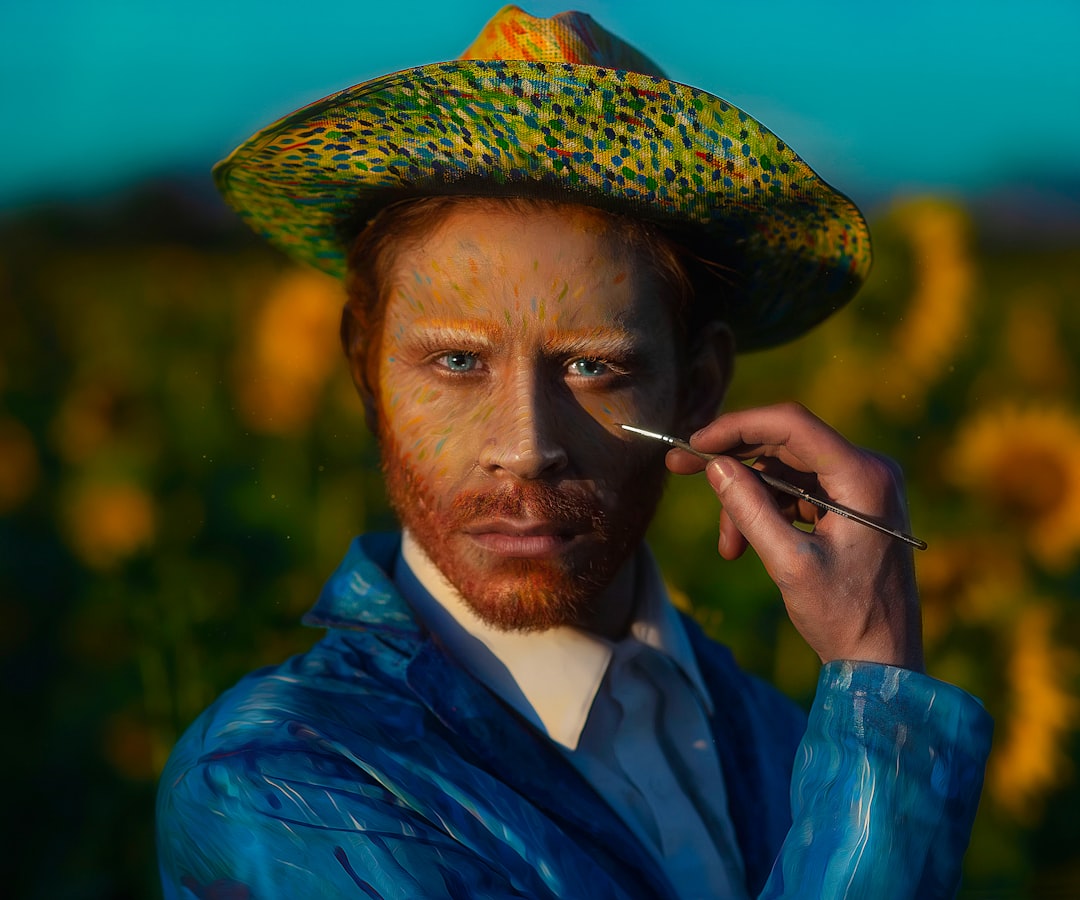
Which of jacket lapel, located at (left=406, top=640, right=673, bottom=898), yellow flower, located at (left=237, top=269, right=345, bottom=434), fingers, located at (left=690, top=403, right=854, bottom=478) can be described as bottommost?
yellow flower, located at (left=237, top=269, right=345, bottom=434)

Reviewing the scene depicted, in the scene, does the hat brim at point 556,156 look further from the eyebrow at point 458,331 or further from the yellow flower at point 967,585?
the yellow flower at point 967,585

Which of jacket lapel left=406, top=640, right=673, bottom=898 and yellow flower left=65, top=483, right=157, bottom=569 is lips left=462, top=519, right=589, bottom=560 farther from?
yellow flower left=65, top=483, right=157, bottom=569

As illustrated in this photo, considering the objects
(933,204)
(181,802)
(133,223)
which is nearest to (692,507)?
(933,204)

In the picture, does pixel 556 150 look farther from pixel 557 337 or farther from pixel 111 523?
pixel 111 523

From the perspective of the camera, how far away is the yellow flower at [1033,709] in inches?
95.2

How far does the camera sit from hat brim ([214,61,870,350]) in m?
1.13

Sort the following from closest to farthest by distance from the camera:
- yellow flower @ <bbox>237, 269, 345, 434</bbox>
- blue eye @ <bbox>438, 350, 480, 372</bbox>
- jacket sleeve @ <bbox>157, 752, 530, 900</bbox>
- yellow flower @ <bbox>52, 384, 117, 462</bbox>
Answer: jacket sleeve @ <bbox>157, 752, 530, 900</bbox>, blue eye @ <bbox>438, 350, 480, 372</bbox>, yellow flower @ <bbox>237, 269, 345, 434</bbox>, yellow flower @ <bbox>52, 384, 117, 462</bbox>

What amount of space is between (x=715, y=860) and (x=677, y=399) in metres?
0.51

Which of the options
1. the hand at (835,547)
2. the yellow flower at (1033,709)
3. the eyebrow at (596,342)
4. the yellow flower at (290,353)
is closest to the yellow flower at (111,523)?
the yellow flower at (290,353)

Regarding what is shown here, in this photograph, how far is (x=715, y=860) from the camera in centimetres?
129

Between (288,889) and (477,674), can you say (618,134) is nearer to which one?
(477,674)

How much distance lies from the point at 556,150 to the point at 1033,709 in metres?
1.80

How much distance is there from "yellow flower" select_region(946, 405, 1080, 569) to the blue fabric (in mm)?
1513

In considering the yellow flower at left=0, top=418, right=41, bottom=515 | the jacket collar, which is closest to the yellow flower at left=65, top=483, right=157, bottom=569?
the yellow flower at left=0, top=418, right=41, bottom=515
